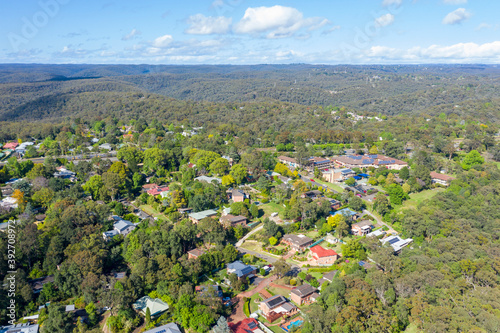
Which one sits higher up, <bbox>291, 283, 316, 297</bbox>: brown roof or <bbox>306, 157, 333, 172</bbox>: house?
<bbox>306, 157, 333, 172</bbox>: house

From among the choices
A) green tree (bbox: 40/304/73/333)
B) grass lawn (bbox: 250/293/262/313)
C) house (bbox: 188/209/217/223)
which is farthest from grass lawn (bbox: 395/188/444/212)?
green tree (bbox: 40/304/73/333)

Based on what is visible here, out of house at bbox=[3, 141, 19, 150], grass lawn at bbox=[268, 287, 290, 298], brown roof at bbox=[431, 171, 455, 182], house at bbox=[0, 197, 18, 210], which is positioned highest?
house at bbox=[3, 141, 19, 150]

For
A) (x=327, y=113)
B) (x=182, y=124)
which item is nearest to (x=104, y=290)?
(x=182, y=124)

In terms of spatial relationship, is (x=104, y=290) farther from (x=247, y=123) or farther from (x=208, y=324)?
(x=247, y=123)

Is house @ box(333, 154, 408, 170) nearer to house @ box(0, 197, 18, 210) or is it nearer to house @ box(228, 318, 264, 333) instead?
house @ box(228, 318, 264, 333)

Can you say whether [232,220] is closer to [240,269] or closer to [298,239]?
[298,239]

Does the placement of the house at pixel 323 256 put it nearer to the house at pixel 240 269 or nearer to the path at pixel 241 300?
the path at pixel 241 300
